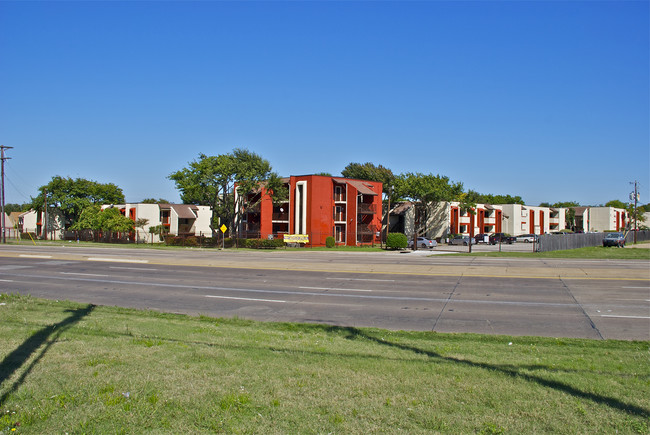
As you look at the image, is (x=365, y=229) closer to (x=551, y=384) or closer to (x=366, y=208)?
(x=366, y=208)

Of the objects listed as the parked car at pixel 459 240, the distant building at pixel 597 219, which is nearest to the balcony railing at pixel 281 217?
the parked car at pixel 459 240

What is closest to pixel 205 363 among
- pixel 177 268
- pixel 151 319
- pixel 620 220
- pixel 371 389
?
pixel 371 389

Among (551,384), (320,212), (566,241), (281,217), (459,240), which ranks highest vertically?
(320,212)

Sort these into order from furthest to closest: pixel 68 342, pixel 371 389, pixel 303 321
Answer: pixel 303 321 → pixel 68 342 → pixel 371 389

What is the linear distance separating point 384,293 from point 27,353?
12.4 m

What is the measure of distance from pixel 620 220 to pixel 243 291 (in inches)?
5271

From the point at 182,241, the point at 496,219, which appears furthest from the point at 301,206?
the point at 496,219

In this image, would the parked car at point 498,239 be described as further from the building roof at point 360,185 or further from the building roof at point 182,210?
the building roof at point 182,210

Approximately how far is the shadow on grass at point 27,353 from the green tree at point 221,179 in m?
47.8

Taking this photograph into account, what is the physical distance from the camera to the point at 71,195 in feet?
268

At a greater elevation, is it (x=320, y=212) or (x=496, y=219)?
(x=320, y=212)

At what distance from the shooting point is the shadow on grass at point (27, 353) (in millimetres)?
6113

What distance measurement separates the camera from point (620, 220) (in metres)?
126

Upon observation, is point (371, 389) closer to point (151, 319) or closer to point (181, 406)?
point (181, 406)
